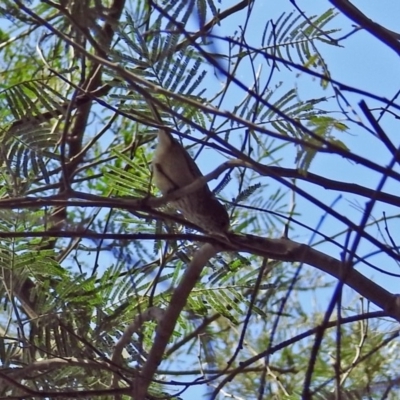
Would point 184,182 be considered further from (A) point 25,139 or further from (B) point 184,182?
(A) point 25,139

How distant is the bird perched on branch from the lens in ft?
4.84

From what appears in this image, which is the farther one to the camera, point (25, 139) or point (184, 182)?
point (25, 139)

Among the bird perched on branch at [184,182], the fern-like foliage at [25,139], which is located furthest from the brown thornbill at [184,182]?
the fern-like foliage at [25,139]

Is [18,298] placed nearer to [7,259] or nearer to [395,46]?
[7,259]

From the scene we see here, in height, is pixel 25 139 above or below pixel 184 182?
above

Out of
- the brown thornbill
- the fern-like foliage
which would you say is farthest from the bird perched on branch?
the fern-like foliage

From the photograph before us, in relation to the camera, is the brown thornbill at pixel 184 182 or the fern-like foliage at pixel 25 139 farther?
the fern-like foliage at pixel 25 139

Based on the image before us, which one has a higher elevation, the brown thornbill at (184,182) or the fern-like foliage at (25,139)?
the fern-like foliage at (25,139)

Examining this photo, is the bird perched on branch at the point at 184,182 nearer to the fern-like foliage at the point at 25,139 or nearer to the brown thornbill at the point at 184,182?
the brown thornbill at the point at 184,182

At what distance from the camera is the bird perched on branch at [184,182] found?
1.47m

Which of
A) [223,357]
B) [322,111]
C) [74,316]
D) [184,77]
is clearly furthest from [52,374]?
[223,357]

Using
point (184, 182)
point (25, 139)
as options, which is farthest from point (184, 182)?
point (25, 139)

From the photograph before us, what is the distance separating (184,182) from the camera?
1.48 meters

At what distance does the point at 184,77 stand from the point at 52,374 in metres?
0.67
